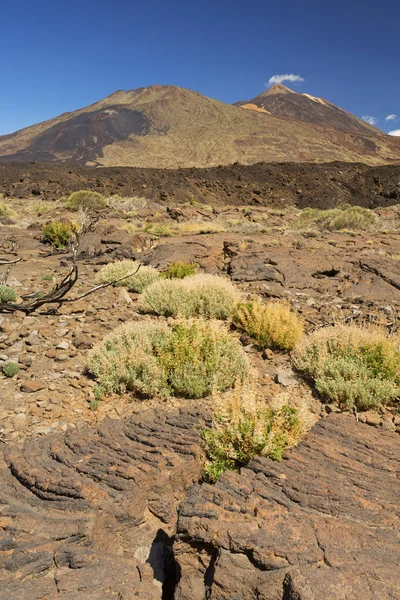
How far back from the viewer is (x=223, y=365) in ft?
15.1

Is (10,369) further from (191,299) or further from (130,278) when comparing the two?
(130,278)

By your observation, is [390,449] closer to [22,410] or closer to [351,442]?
[351,442]

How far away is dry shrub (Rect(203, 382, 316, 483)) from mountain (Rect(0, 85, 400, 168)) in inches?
2666

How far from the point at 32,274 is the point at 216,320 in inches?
210

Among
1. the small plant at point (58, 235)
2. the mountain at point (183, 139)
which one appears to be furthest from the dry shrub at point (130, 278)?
the mountain at point (183, 139)

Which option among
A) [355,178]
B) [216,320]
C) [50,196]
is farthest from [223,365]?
[355,178]

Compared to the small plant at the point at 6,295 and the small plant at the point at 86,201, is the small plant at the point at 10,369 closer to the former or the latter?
the small plant at the point at 6,295

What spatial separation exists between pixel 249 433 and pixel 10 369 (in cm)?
317

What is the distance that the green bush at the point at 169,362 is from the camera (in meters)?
4.34

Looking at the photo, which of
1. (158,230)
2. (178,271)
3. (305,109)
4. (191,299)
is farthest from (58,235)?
(305,109)

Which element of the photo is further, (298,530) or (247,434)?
(247,434)

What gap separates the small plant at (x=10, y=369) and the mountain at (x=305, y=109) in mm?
133916

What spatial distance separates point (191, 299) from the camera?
6.89m

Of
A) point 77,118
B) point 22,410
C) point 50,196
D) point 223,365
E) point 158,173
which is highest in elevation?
point 77,118
